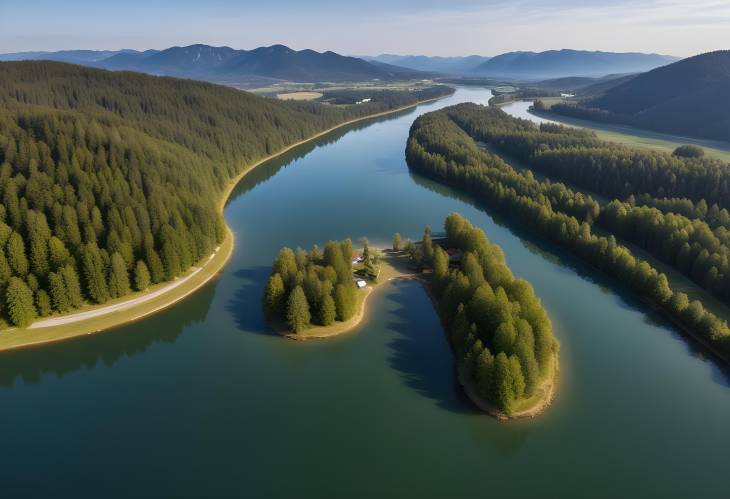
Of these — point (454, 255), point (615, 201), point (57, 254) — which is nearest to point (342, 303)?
point (454, 255)

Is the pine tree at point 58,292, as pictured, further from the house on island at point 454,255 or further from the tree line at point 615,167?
the tree line at point 615,167

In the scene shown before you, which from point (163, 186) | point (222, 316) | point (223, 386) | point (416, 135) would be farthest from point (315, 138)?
point (223, 386)

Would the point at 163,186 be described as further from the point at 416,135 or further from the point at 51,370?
the point at 416,135

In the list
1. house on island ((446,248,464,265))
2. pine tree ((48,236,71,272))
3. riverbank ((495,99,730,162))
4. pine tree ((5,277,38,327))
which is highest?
riverbank ((495,99,730,162))

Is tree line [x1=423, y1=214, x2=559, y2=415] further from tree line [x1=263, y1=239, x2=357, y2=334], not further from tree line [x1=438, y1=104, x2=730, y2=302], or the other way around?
tree line [x1=438, y1=104, x2=730, y2=302]

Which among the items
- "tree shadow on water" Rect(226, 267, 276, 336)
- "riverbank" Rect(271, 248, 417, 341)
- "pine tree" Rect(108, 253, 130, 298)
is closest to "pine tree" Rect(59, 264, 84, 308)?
"pine tree" Rect(108, 253, 130, 298)

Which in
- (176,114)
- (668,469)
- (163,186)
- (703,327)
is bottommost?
(668,469)
